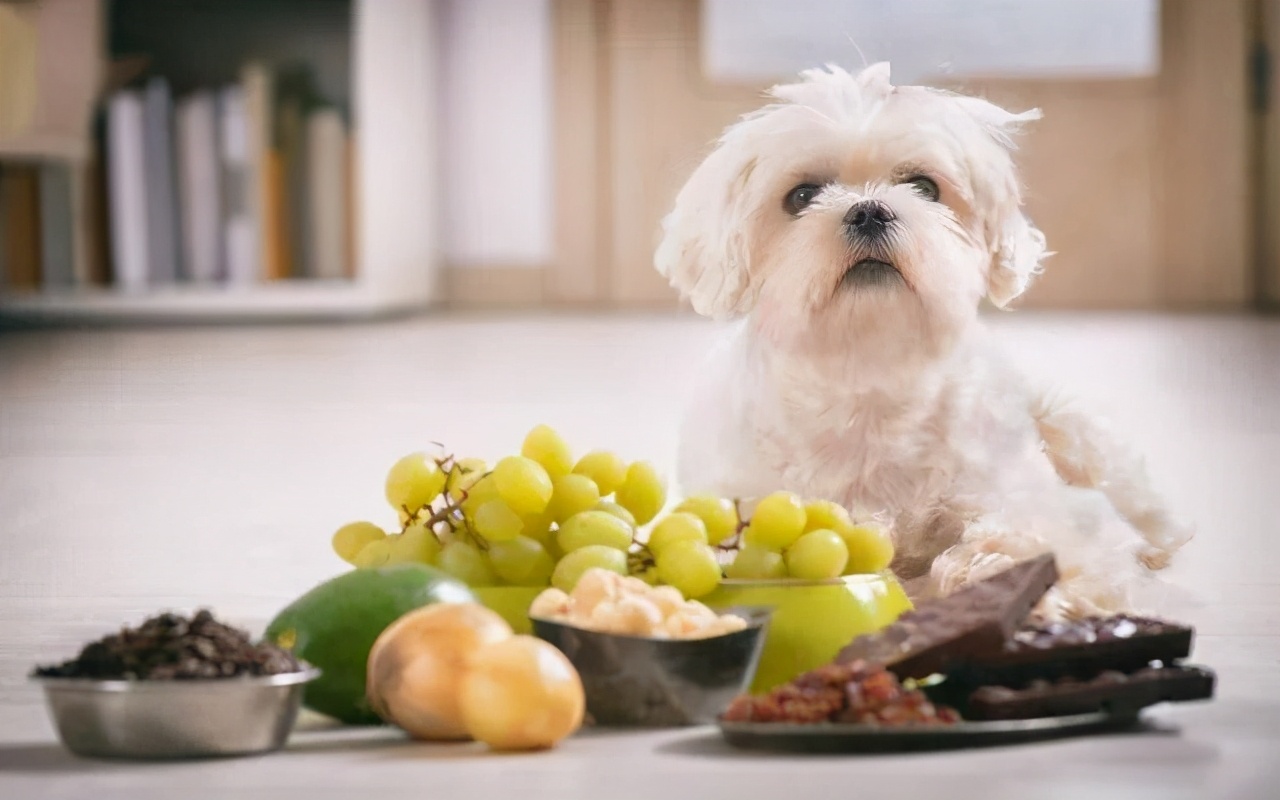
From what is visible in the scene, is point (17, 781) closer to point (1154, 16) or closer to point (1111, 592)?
point (1111, 592)

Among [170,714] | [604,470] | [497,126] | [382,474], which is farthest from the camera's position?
[497,126]

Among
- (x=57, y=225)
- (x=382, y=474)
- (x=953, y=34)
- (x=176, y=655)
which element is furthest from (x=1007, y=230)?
(x=953, y=34)

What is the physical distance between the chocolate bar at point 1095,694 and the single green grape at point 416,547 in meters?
0.50

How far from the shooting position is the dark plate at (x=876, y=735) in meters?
1.20

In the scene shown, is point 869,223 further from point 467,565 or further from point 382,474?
point 382,474

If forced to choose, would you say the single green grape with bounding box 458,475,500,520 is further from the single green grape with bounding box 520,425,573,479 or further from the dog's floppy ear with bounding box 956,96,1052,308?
the dog's floppy ear with bounding box 956,96,1052,308

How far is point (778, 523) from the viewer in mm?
1486

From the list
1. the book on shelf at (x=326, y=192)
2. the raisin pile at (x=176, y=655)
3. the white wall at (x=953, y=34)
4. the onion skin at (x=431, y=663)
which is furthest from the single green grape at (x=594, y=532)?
the white wall at (x=953, y=34)

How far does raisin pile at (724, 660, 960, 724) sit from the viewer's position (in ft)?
4.00

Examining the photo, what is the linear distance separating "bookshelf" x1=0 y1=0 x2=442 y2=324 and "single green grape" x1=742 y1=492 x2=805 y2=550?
5065mm

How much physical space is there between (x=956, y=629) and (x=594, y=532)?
0.35m

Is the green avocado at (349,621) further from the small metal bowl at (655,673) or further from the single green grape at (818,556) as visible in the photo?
the single green grape at (818,556)

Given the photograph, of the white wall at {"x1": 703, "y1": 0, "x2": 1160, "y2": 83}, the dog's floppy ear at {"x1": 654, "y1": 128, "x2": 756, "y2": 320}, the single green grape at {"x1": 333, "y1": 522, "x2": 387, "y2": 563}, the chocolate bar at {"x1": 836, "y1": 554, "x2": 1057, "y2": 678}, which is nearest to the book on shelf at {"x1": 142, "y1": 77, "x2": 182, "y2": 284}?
the white wall at {"x1": 703, "y1": 0, "x2": 1160, "y2": 83}

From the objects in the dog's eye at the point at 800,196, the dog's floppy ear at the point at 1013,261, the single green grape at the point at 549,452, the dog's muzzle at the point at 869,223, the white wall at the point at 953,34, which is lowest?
the single green grape at the point at 549,452
